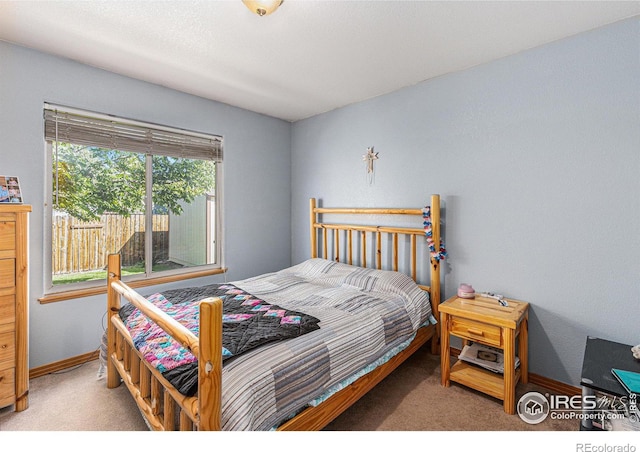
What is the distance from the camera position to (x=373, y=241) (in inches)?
120

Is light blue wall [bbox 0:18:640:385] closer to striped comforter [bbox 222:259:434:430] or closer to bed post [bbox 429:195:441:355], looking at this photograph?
bed post [bbox 429:195:441:355]

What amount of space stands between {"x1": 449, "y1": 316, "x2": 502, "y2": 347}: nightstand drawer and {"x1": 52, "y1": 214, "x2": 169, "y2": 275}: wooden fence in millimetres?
2652

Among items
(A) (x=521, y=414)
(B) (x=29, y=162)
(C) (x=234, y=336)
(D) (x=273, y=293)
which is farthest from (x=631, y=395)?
(B) (x=29, y=162)

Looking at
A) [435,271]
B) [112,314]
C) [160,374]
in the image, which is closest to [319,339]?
[160,374]

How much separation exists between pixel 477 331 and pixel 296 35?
227cm

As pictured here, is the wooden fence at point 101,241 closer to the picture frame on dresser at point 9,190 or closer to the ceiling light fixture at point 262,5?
the picture frame on dresser at point 9,190

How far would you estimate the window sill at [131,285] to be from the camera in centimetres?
231

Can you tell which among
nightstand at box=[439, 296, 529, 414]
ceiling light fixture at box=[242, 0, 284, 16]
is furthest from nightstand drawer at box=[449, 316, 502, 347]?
ceiling light fixture at box=[242, 0, 284, 16]

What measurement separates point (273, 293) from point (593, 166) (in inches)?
93.0

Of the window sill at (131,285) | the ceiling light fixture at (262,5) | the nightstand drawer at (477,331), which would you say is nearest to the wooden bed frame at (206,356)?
the nightstand drawer at (477,331)

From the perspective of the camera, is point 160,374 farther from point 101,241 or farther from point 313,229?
point 313,229

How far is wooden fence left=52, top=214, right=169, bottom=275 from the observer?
2416 mm

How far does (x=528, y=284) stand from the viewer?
2.16 m

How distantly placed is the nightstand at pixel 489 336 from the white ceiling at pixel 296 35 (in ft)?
5.92
